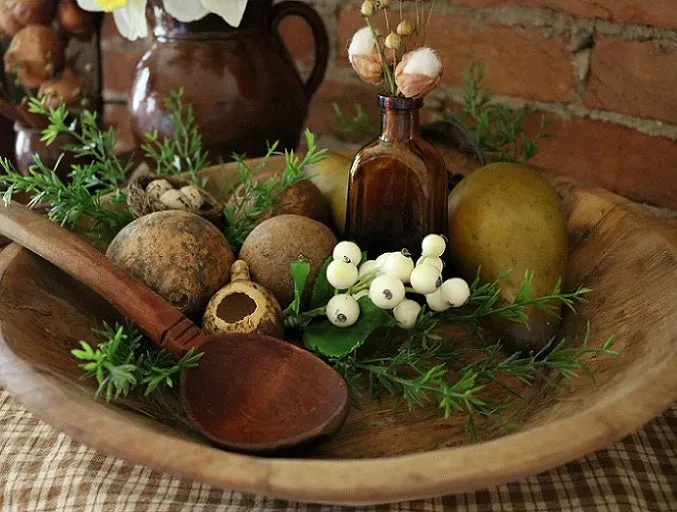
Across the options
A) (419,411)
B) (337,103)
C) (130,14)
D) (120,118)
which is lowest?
(120,118)

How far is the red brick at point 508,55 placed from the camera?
33.0 inches

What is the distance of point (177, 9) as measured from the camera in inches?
28.5

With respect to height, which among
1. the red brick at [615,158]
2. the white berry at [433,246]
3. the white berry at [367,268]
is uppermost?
the white berry at [433,246]

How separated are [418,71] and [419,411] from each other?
22 cm

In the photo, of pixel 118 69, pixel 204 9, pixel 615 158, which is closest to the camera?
pixel 204 9

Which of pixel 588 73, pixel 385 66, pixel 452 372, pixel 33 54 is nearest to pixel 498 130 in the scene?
pixel 588 73

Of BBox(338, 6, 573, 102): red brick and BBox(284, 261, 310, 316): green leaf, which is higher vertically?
BBox(284, 261, 310, 316): green leaf

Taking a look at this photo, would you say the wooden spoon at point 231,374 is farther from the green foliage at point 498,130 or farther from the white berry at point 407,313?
the green foliage at point 498,130

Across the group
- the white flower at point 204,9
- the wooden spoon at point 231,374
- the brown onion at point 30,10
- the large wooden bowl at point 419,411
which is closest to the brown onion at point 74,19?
A: the brown onion at point 30,10

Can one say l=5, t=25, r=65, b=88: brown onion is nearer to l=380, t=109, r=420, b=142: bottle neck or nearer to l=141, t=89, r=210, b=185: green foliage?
l=141, t=89, r=210, b=185: green foliage

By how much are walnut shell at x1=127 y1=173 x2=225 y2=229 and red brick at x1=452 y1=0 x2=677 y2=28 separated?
1.36 feet

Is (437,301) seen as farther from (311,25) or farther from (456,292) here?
(311,25)

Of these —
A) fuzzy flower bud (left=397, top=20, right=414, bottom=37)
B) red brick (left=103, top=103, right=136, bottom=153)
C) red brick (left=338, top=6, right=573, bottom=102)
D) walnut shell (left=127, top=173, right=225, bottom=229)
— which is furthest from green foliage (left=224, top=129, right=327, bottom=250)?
red brick (left=103, top=103, right=136, bottom=153)

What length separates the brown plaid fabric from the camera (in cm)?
44
